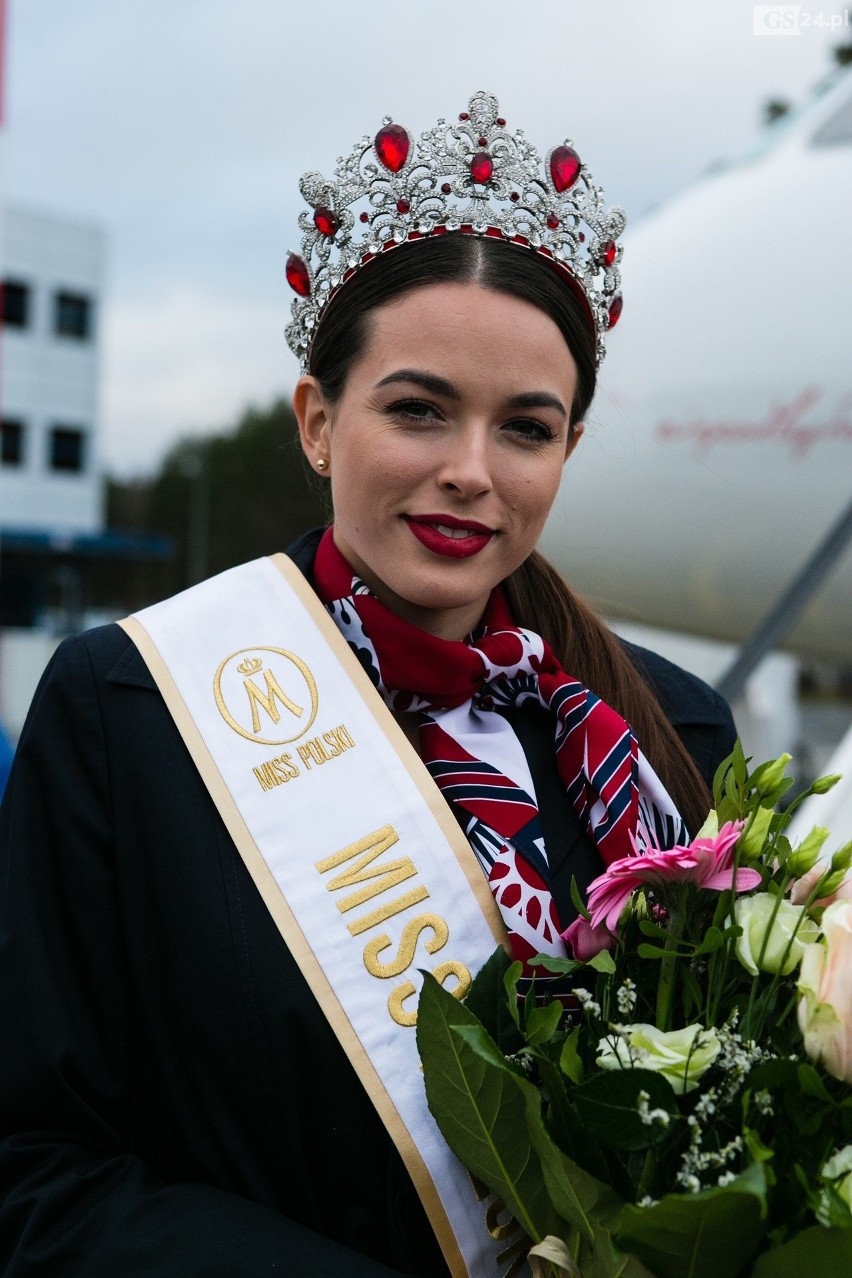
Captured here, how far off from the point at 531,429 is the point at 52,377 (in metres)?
35.6

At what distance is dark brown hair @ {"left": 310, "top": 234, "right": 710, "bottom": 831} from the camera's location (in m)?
1.70

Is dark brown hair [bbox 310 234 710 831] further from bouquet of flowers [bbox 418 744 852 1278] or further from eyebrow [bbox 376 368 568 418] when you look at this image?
bouquet of flowers [bbox 418 744 852 1278]

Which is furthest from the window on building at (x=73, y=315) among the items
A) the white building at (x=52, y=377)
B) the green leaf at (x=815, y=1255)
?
the green leaf at (x=815, y=1255)

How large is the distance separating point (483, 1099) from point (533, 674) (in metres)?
0.68

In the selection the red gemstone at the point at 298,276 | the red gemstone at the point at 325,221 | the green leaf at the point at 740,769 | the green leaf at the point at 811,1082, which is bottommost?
the green leaf at the point at 811,1082

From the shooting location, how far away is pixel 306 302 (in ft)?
6.24

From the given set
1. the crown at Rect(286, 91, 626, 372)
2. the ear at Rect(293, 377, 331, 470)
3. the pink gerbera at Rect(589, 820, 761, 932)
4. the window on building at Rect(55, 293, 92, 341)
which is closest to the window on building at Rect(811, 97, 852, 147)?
the crown at Rect(286, 91, 626, 372)

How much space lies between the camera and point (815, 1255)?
3.54 feet

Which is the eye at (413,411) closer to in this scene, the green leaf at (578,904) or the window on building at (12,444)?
the green leaf at (578,904)

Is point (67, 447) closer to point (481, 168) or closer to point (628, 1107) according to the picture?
point (481, 168)

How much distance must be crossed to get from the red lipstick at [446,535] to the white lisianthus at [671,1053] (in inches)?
26.0

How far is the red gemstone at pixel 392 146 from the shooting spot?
1.84 meters

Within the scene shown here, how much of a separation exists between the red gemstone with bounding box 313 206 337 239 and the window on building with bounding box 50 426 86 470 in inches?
1377

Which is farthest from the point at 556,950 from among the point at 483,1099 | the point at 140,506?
the point at 140,506
